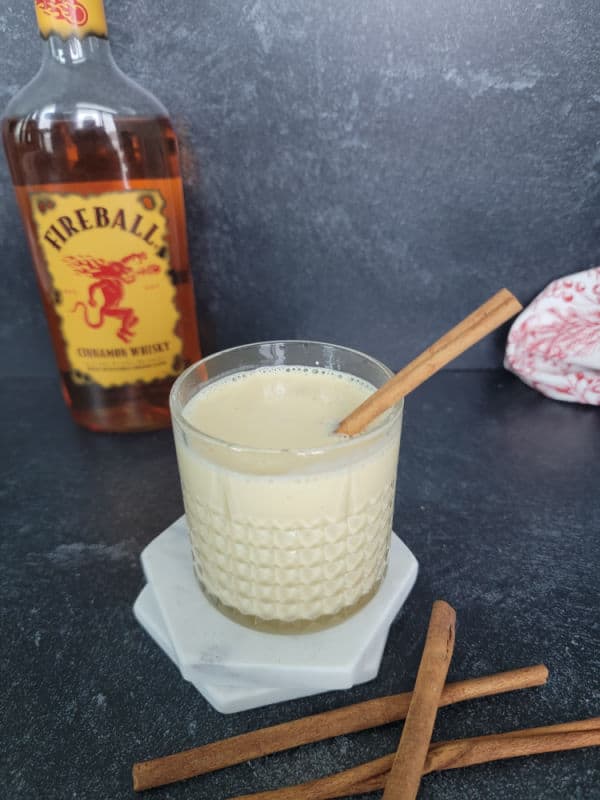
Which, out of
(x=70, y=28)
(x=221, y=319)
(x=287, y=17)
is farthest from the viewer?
(x=221, y=319)

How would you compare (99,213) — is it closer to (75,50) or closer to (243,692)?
(75,50)

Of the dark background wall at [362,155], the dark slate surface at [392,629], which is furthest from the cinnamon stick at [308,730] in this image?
the dark background wall at [362,155]

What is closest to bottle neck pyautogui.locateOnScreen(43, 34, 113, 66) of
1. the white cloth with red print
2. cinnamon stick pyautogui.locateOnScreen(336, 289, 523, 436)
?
cinnamon stick pyautogui.locateOnScreen(336, 289, 523, 436)

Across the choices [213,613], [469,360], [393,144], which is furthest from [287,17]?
[213,613]

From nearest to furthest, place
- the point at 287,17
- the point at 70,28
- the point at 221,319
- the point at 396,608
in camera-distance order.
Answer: the point at 396,608 < the point at 70,28 < the point at 287,17 < the point at 221,319

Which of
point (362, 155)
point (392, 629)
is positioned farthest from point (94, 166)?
point (392, 629)

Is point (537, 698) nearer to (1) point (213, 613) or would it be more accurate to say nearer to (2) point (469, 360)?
(1) point (213, 613)
